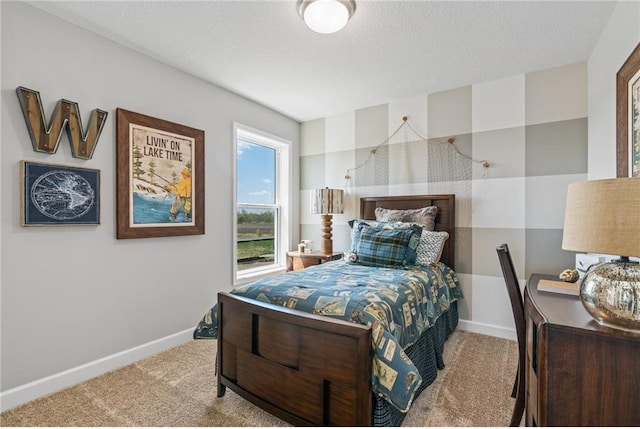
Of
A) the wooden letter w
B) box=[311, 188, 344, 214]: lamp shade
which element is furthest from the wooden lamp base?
the wooden letter w

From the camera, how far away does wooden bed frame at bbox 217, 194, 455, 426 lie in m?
1.39

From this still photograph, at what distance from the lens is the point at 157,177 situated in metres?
2.60

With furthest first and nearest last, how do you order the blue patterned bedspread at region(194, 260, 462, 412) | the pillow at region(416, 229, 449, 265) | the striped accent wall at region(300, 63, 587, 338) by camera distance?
1. the pillow at region(416, 229, 449, 265)
2. the striped accent wall at region(300, 63, 587, 338)
3. the blue patterned bedspread at region(194, 260, 462, 412)

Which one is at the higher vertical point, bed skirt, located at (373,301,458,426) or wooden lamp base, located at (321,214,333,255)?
wooden lamp base, located at (321,214,333,255)

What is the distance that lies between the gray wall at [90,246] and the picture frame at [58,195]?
53 millimetres

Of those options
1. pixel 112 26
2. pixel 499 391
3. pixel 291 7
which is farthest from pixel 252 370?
pixel 112 26

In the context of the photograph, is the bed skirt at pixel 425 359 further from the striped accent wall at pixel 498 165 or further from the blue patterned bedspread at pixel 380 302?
the striped accent wall at pixel 498 165

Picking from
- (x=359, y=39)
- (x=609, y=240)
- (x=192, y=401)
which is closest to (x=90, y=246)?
(x=192, y=401)

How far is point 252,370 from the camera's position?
5.75ft

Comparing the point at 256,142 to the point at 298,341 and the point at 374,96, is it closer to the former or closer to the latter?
the point at 374,96

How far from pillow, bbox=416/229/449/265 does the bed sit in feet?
1.45

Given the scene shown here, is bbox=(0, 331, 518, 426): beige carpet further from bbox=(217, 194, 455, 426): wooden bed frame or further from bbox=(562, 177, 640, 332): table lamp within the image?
bbox=(562, 177, 640, 332): table lamp

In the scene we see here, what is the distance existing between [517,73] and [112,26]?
3.36m

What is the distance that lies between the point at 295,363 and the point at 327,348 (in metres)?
0.23
